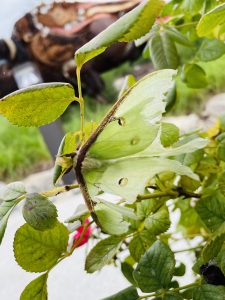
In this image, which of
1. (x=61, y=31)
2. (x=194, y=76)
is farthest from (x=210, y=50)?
(x=61, y=31)

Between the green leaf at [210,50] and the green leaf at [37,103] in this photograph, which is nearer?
the green leaf at [37,103]

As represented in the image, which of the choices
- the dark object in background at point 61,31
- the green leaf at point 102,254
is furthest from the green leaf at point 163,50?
the dark object in background at point 61,31

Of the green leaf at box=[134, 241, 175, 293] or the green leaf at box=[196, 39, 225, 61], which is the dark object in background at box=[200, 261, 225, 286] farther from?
the green leaf at box=[196, 39, 225, 61]

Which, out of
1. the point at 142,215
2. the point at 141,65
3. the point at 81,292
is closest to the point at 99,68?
the point at 141,65

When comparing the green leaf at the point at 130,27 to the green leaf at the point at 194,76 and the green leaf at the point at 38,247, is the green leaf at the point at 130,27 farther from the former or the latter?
the green leaf at the point at 194,76

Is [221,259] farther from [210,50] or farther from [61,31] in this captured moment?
[61,31]

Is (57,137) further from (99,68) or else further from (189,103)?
(99,68)

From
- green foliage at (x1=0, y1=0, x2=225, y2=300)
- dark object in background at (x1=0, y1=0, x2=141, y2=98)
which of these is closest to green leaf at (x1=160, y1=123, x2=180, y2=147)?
green foliage at (x1=0, y1=0, x2=225, y2=300)
